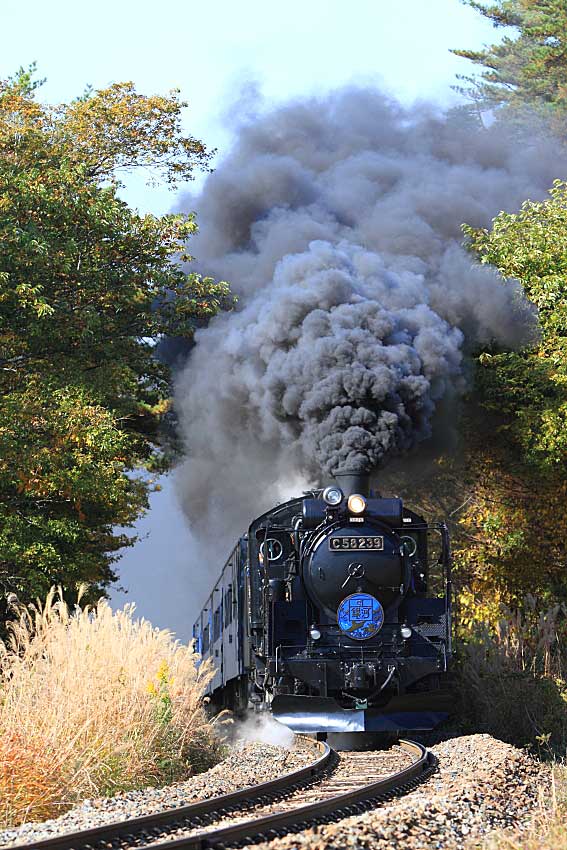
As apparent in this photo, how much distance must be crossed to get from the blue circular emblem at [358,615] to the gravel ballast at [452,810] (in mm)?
1658

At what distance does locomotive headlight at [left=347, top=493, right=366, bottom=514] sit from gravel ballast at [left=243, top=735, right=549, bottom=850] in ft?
8.44

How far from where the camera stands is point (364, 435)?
40.8ft

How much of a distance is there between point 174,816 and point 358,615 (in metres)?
4.72

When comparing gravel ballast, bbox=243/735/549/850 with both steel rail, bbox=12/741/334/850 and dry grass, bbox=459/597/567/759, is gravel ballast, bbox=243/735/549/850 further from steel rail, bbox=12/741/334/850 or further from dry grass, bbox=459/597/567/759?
dry grass, bbox=459/597/567/759

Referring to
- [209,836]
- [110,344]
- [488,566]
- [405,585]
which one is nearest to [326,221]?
[110,344]

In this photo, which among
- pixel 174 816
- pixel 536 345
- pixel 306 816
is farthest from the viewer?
pixel 536 345

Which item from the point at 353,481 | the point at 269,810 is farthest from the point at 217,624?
the point at 269,810

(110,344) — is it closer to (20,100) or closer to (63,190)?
(63,190)

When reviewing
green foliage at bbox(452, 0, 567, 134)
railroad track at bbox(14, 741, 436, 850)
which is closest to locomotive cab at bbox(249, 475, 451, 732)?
railroad track at bbox(14, 741, 436, 850)

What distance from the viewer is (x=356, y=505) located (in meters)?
10.9

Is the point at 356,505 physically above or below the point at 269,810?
above

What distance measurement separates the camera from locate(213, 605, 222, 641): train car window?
50.5ft

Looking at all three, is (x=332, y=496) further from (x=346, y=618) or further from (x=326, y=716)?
(x=326, y=716)

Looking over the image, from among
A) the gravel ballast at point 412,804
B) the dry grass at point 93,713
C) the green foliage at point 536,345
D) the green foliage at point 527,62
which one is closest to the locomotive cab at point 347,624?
the gravel ballast at point 412,804
